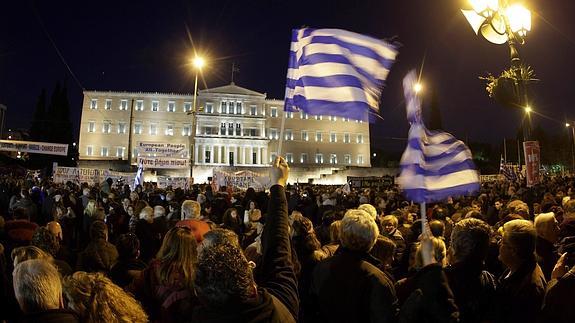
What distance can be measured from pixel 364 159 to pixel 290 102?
8039 centimetres

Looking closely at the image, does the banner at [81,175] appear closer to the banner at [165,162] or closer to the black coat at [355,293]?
the banner at [165,162]

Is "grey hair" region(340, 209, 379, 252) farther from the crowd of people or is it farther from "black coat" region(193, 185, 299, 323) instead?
"black coat" region(193, 185, 299, 323)

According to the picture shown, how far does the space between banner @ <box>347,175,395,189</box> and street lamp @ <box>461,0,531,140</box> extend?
44.3ft

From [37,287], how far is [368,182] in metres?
21.0

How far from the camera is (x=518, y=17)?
723 centimetres

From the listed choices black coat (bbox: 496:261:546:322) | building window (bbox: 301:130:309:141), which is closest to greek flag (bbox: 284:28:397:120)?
black coat (bbox: 496:261:546:322)

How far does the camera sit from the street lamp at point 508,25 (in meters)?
7.20

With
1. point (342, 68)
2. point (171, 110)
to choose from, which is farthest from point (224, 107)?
point (342, 68)

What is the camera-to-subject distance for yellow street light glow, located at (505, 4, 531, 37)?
7180 mm

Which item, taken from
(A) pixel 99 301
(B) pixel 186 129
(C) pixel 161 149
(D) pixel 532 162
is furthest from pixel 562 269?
(B) pixel 186 129

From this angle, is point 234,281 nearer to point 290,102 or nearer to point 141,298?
point 141,298

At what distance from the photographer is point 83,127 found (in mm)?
74188

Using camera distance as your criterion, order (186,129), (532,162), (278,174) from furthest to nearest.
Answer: (186,129)
(532,162)
(278,174)

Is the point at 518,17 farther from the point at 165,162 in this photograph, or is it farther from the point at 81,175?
the point at 81,175
